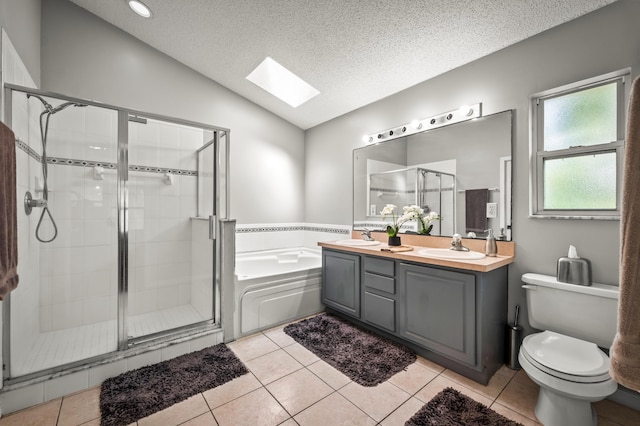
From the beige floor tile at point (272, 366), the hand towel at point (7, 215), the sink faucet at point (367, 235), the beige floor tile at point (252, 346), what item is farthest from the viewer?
the sink faucet at point (367, 235)

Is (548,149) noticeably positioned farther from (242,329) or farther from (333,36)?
(242,329)

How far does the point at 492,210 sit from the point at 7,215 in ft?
9.79

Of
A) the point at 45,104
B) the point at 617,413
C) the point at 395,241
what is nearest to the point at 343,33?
the point at 395,241

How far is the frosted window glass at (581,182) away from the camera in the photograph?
169cm

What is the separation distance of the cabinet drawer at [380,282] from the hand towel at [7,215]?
2226 millimetres

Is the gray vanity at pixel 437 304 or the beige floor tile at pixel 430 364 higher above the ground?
the gray vanity at pixel 437 304

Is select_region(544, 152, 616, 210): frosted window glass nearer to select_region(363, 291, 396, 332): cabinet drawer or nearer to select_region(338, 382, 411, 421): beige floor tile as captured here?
select_region(363, 291, 396, 332): cabinet drawer

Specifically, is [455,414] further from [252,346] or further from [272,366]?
[252,346]

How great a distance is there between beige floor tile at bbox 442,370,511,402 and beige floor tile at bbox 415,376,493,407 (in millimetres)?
35

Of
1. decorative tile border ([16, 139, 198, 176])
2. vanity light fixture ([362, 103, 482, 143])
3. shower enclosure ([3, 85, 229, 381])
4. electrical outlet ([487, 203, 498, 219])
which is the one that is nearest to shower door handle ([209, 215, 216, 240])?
shower enclosure ([3, 85, 229, 381])

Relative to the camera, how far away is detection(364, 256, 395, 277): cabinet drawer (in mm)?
2263

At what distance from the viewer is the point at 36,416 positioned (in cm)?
153

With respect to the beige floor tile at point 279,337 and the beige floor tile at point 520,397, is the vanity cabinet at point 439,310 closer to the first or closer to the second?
the beige floor tile at point 520,397

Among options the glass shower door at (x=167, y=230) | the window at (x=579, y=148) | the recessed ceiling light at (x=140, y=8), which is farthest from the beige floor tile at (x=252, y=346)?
the recessed ceiling light at (x=140, y=8)
